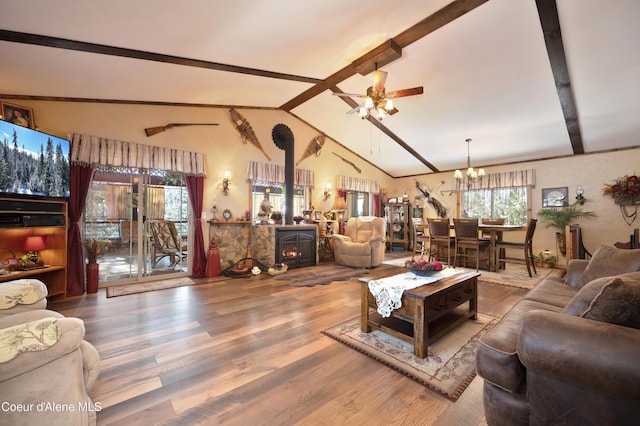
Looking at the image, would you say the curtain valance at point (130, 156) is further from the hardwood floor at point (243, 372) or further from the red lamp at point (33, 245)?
the hardwood floor at point (243, 372)

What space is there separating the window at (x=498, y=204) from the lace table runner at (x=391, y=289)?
5558mm

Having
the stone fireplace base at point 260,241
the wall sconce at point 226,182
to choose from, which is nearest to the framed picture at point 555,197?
the stone fireplace base at point 260,241

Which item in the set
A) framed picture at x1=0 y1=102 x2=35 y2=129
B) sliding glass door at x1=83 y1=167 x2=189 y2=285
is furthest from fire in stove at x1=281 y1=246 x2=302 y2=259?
framed picture at x1=0 y1=102 x2=35 y2=129

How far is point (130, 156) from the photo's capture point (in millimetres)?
4086

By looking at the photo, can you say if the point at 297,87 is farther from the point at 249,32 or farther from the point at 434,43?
the point at 434,43

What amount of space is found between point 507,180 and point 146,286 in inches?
314

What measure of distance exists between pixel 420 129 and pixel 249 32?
4213 millimetres

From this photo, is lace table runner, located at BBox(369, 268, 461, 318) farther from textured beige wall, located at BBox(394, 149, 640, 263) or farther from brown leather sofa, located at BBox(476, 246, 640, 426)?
textured beige wall, located at BBox(394, 149, 640, 263)

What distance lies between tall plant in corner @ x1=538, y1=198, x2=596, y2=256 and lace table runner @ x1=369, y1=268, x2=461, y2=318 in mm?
5154

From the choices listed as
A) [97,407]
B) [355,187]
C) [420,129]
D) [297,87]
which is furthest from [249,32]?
[355,187]

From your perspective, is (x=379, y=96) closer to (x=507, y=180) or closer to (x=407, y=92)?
(x=407, y=92)

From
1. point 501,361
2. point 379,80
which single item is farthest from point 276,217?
point 501,361

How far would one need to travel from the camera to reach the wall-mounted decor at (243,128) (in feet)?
17.0

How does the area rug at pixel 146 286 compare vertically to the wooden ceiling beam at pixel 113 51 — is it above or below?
below
